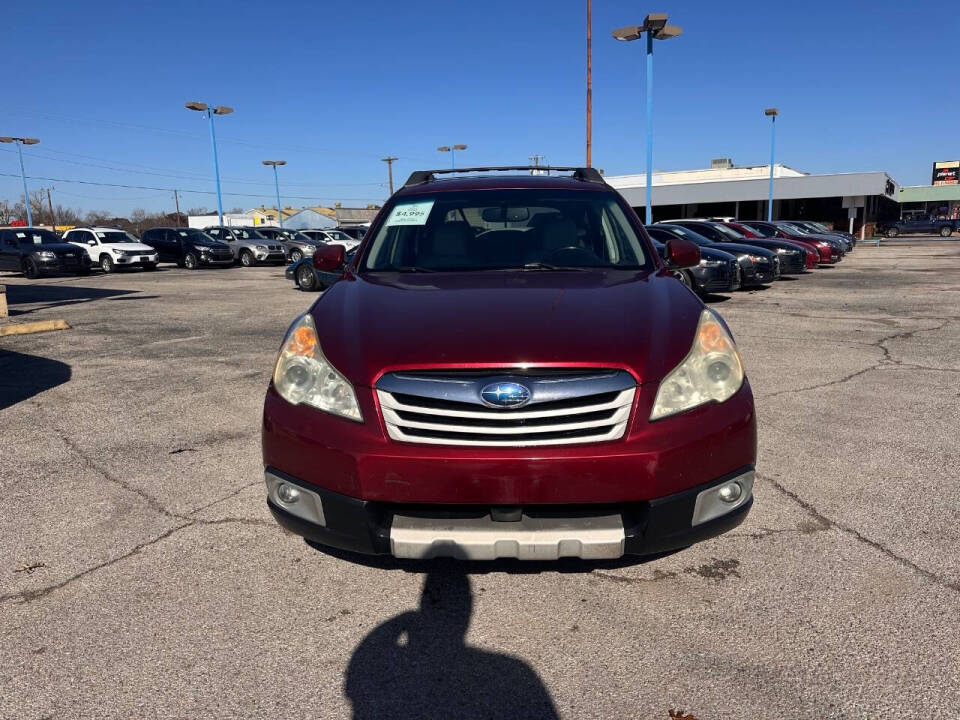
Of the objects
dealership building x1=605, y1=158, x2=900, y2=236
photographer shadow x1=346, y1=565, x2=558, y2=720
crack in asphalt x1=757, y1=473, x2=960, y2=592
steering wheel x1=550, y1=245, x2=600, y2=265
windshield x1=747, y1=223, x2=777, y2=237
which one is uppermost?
dealership building x1=605, y1=158, x2=900, y2=236

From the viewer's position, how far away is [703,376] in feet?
8.28

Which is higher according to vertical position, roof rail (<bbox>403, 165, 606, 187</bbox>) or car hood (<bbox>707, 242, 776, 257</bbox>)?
roof rail (<bbox>403, 165, 606, 187</bbox>)

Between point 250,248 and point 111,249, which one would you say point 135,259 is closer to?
point 111,249

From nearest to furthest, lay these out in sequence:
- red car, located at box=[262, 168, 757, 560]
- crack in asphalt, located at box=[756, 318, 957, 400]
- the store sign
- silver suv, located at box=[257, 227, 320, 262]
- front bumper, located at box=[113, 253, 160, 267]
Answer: red car, located at box=[262, 168, 757, 560], crack in asphalt, located at box=[756, 318, 957, 400], front bumper, located at box=[113, 253, 160, 267], silver suv, located at box=[257, 227, 320, 262], the store sign

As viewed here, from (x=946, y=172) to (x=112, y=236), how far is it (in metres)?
82.6

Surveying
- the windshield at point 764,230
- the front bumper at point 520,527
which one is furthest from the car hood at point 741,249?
the front bumper at point 520,527

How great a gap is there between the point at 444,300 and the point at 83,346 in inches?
297

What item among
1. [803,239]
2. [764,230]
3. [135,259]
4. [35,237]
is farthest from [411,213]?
[135,259]

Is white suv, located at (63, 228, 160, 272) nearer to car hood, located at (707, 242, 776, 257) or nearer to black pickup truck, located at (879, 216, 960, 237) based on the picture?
car hood, located at (707, 242, 776, 257)

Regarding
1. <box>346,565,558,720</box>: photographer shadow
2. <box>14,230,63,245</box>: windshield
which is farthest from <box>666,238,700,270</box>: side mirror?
<box>14,230,63,245</box>: windshield

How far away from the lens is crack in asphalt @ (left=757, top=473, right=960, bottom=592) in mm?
2770

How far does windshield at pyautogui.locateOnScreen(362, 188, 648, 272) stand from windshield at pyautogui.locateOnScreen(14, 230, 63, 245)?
23.2 m

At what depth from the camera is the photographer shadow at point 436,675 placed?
6.90 feet

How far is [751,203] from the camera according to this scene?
187 ft
